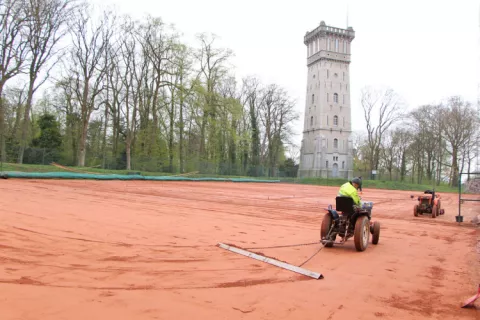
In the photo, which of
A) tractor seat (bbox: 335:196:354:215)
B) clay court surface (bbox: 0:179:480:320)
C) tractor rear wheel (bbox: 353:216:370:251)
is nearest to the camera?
clay court surface (bbox: 0:179:480:320)

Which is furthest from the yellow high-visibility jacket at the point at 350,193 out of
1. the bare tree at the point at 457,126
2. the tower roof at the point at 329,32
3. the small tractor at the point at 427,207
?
the tower roof at the point at 329,32

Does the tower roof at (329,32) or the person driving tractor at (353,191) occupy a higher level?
the tower roof at (329,32)

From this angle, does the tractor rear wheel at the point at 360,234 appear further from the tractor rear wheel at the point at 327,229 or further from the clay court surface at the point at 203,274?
the tractor rear wheel at the point at 327,229

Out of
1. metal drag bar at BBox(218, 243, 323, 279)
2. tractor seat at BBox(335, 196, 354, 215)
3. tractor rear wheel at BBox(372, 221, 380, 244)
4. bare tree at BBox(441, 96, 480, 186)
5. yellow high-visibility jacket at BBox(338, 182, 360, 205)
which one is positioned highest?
bare tree at BBox(441, 96, 480, 186)

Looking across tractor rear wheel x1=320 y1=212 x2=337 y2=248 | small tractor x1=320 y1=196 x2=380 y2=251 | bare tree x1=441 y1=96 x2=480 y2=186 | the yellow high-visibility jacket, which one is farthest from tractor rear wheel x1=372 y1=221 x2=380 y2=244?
bare tree x1=441 y1=96 x2=480 y2=186

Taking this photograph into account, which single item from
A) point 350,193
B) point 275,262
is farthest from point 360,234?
point 275,262

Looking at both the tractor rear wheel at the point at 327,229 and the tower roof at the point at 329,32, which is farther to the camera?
the tower roof at the point at 329,32

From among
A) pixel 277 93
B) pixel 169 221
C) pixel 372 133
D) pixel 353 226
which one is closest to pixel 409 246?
pixel 353 226

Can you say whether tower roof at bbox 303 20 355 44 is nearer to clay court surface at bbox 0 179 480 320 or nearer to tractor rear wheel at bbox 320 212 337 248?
clay court surface at bbox 0 179 480 320

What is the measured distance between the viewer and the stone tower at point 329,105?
68.7 metres

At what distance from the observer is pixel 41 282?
4.28 metres

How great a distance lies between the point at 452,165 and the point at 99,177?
156 ft

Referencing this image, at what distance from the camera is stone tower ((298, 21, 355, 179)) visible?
225 ft

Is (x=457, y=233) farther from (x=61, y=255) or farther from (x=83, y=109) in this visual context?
(x=83, y=109)
